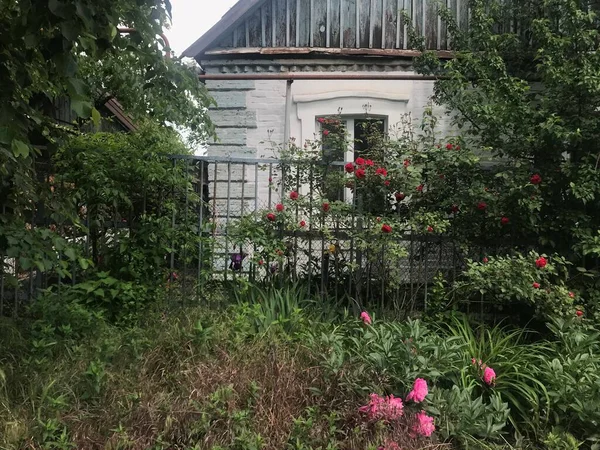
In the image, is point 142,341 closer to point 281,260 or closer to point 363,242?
point 281,260

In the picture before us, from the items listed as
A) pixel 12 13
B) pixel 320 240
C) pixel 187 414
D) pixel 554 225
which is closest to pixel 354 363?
pixel 187 414

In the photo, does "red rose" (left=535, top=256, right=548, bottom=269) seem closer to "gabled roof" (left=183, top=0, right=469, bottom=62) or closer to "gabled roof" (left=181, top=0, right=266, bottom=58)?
"gabled roof" (left=183, top=0, right=469, bottom=62)

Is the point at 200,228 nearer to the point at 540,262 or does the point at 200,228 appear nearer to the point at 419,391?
the point at 419,391

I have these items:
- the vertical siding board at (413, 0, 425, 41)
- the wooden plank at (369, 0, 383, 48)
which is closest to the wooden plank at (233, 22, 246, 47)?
the wooden plank at (369, 0, 383, 48)

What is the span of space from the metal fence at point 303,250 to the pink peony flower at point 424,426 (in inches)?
71.9

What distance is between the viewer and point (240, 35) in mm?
7578

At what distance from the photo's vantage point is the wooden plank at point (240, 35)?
24.8 feet

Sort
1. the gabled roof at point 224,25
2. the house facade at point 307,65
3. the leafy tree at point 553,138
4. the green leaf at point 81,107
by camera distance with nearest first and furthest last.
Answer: the green leaf at point 81,107
the leafy tree at point 553,138
the gabled roof at point 224,25
the house facade at point 307,65

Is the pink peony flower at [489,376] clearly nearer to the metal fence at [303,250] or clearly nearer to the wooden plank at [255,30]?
the metal fence at [303,250]

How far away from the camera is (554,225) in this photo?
450 cm

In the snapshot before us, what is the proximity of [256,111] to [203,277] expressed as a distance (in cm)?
367

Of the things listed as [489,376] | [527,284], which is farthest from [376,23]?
[489,376]

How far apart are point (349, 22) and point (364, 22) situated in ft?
0.77

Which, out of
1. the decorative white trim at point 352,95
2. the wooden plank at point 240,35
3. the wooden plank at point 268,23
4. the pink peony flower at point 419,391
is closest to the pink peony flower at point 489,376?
the pink peony flower at point 419,391
